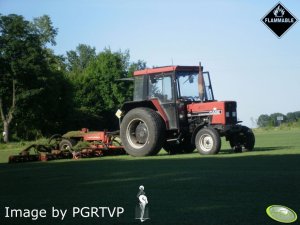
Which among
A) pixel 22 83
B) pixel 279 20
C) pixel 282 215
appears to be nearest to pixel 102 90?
pixel 22 83

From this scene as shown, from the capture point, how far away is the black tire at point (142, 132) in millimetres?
13359

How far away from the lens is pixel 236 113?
13.6m

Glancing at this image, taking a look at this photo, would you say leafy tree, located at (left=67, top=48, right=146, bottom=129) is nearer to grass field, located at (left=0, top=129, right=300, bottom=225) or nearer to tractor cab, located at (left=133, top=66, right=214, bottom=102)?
tractor cab, located at (left=133, top=66, right=214, bottom=102)

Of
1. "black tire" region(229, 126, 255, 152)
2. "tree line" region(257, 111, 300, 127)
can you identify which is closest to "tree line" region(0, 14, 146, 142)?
Result: "tree line" region(257, 111, 300, 127)

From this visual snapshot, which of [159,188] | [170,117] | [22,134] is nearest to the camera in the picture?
[159,188]

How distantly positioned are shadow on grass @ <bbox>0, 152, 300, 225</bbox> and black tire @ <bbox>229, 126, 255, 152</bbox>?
5269mm

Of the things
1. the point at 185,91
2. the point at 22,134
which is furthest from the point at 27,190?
the point at 22,134

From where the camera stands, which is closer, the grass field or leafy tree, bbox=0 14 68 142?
the grass field

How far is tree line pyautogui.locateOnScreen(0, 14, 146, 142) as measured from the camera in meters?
21.7

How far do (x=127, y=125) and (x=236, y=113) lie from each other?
2.91m

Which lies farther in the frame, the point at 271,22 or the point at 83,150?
the point at 83,150

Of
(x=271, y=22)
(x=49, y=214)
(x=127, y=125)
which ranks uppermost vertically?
(x=271, y=22)

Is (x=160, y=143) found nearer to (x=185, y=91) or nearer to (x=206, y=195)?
(x=185, y=91)

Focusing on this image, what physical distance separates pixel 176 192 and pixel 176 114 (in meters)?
7.96
